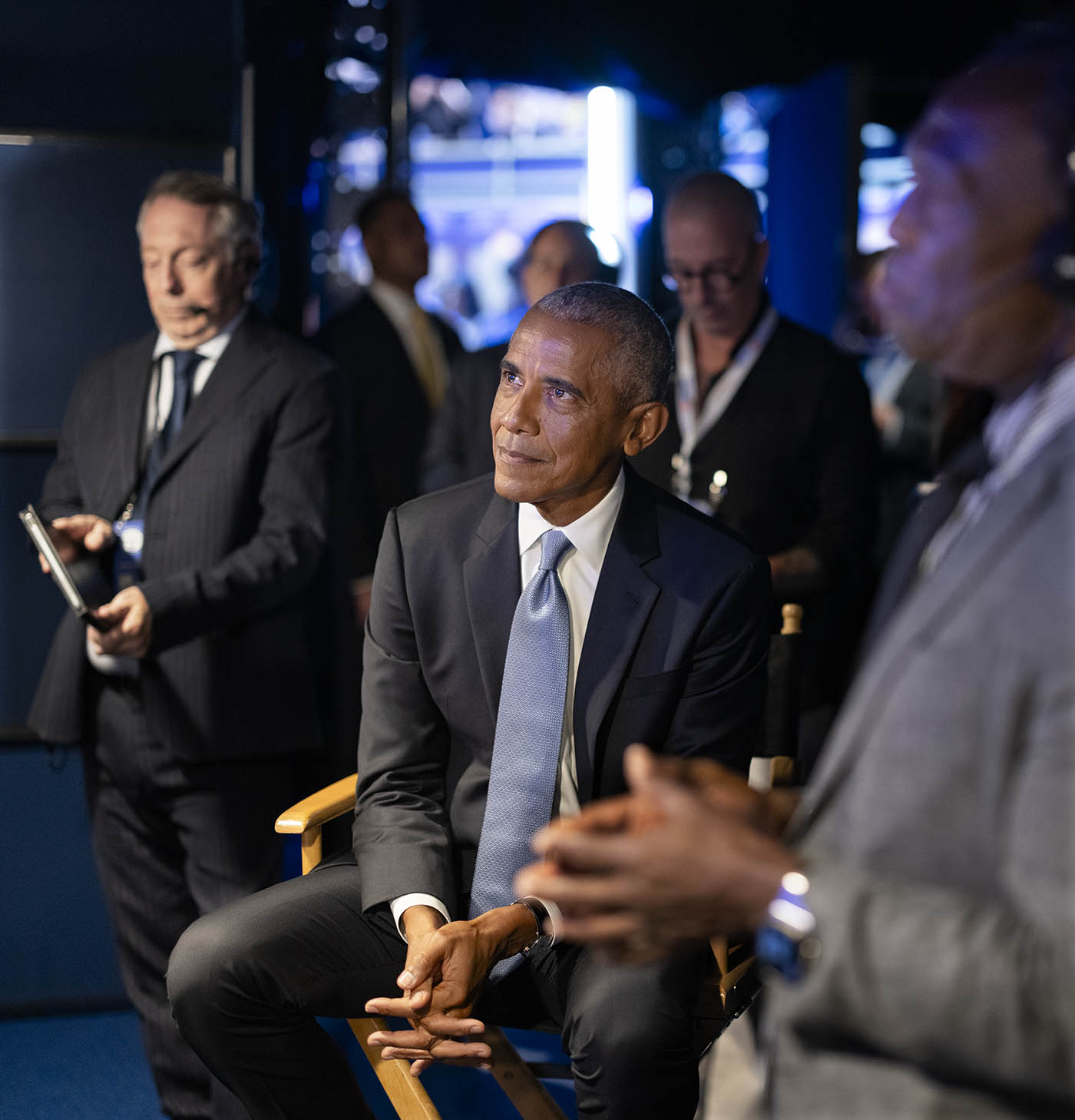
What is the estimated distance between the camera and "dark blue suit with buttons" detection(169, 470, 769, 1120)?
7.02 ft

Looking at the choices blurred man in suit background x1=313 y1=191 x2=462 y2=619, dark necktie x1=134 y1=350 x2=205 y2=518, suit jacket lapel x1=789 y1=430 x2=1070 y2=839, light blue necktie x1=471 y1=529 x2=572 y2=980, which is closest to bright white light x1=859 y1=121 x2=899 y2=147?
blurred man in suit background x1=313 y1=191 x2=462 y2=619

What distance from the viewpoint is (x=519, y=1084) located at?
2250 mm

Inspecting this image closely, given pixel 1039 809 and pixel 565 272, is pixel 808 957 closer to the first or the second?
pixel 1039 809

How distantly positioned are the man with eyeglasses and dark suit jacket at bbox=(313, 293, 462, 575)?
4.46ft

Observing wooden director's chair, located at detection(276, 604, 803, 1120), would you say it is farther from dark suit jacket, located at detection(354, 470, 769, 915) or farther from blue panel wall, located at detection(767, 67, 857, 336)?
blue panel wall, located at detection(767, 67, 857, 336)

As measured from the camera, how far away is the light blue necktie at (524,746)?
2.13 metres

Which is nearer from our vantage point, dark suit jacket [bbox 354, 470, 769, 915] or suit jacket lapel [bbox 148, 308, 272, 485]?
dark suit jacket [bbox 354, 470, 769, 915]

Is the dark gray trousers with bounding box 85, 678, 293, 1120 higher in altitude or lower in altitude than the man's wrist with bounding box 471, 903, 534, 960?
lower

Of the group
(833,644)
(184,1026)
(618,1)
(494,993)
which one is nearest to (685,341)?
(833,644)

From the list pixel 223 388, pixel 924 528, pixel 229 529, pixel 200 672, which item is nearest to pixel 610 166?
pixel 223 388

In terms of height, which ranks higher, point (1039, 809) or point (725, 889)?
point (1039, 809)

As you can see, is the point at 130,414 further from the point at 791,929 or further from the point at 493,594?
the point at 791,929

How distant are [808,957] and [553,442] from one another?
1.20 metres

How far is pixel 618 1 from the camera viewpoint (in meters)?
7.45
